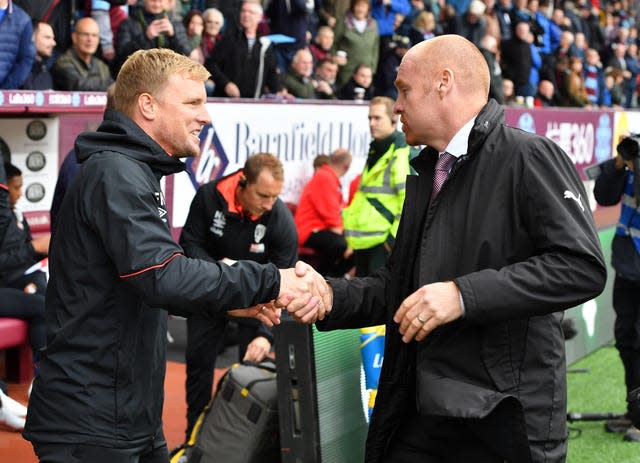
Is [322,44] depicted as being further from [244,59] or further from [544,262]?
[544,262]

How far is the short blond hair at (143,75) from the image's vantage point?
10.4 ft

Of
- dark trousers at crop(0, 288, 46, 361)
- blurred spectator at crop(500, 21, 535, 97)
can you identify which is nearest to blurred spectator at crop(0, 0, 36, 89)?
dark trousers at crop(0, 288, 46, 361)

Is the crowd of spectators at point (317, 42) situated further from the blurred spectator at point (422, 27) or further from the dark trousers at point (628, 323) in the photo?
the dark trousers at point (628, 323)

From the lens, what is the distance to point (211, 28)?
11523 mm

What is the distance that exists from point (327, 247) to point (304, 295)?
264 inches

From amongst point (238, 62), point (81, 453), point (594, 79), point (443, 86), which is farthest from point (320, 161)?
point (594, 79)

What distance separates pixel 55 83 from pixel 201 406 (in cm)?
427

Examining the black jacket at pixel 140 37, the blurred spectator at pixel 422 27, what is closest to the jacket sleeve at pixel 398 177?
the black jacket at pixel 140 37

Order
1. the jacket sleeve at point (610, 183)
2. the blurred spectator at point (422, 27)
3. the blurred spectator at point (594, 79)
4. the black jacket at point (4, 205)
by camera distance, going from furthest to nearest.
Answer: the blurred spectator at point (594, 79) < the blurred spectator at point (422, 27) < the jacket sleeve at point (610, 183) < the black jacket at point (4, 205)

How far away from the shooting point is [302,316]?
3469 millimetres

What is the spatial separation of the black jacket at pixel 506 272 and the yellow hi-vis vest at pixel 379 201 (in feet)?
13.1

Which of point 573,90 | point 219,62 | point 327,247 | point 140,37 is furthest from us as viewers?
point 573,90

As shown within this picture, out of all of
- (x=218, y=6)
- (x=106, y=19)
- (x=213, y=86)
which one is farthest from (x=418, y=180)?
(x=218, y=6)

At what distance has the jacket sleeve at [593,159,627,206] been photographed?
6250 mm
